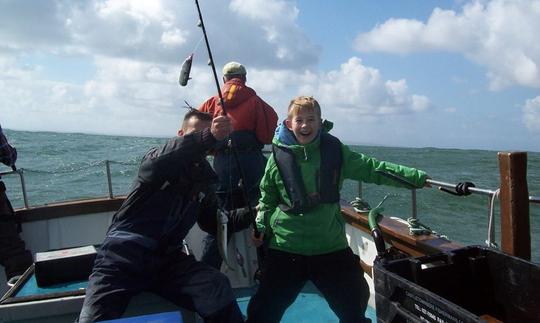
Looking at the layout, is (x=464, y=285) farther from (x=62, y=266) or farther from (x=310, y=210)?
(x=62, y=266)

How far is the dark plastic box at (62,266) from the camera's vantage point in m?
3.38

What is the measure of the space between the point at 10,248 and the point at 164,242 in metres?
2.73

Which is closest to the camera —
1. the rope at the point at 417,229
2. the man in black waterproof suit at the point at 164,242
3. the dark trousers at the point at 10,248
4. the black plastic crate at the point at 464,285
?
the black plastic crate at the point at 464,285

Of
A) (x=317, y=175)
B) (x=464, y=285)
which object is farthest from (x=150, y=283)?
(x=464, y=285)

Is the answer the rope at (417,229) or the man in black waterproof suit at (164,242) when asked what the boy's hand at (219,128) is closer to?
the man in black waterproof suit at (164,242)

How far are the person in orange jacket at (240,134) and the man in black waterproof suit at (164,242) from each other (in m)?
1.45

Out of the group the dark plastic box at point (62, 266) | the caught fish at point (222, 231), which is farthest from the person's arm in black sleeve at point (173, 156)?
the dark plastic box at point (62, 266)

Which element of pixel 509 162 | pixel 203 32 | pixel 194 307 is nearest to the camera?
pixel 509 162

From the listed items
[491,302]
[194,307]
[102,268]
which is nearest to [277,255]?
[194,307]

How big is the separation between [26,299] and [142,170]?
1.12 meters

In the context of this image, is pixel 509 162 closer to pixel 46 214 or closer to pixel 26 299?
pixel 26 299

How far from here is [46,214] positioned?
5.36 m

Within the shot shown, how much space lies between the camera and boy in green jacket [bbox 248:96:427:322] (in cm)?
289

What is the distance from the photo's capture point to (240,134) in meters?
4.64
